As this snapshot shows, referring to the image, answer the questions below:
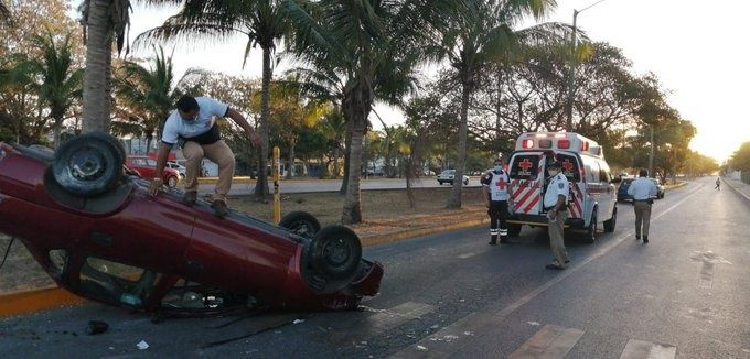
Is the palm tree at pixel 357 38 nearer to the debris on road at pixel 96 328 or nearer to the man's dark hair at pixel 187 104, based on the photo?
the man's dark hair at pixel 187 104

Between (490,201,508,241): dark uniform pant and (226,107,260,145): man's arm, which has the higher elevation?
(226,107,260,145): man's arm

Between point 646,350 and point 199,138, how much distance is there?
4569 millimetres

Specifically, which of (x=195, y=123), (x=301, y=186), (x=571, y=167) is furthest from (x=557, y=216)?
(x=301, y=186)

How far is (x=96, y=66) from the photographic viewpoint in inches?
332

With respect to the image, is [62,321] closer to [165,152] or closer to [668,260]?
[165,152]

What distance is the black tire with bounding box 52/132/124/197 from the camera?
15.2 feet

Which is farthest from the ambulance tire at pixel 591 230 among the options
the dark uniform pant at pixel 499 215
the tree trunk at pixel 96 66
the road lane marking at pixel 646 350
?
the tree trunk at pixel 96 66

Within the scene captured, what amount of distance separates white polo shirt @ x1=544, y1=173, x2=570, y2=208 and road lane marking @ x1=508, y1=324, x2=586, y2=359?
12.4 feet

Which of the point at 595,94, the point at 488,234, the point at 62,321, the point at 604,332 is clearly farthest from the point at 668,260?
the point at 595,94

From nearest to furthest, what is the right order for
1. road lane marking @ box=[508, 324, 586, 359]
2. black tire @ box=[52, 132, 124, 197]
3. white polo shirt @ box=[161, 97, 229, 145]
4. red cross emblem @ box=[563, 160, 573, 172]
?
black tire @ box=[52, 132, 124, 197] < road lane marking @ box=[508, 324, 586, 359] < white polo shirt @ box=[161, 97, 229, 145] < red cross emblem @ box=[563, 160, 573, 172]

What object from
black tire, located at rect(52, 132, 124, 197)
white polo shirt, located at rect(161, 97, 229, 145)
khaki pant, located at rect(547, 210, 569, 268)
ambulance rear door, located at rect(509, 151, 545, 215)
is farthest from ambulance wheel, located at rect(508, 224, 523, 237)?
black tire, located at rect(52, 132, 124, 197)

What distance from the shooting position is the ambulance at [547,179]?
12.0 m

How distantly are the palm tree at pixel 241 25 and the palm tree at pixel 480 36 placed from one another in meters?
4.48

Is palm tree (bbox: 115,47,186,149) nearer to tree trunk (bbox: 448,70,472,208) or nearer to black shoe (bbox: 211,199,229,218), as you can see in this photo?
tree trunk (bbox: 448,70,472,208)
